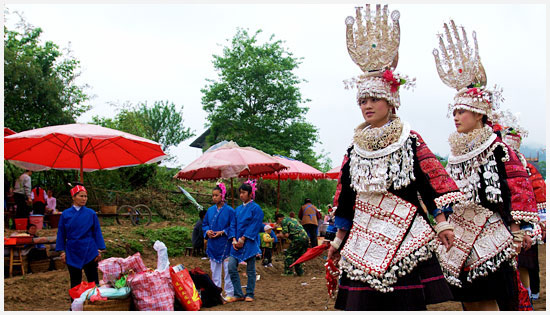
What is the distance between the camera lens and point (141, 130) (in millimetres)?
20141

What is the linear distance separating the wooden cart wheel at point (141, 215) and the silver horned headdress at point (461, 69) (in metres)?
11.5

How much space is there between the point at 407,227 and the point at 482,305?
4.67 feet

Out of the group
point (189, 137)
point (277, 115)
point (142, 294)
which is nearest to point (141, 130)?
point (277, 115)

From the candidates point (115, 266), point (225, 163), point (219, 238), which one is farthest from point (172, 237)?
point (115, 266)

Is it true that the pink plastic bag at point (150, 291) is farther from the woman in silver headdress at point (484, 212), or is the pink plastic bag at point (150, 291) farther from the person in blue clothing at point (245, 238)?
the woman in silver headdress at point (484, 212)

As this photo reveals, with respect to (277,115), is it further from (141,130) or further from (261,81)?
(141,130)

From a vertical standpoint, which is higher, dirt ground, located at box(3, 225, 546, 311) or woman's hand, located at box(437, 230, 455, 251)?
woman's hand, located at box(437, 230, 455, 251)

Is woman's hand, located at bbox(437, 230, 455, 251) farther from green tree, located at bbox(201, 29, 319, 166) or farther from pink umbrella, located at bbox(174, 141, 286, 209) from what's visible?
green tree, located at bbox(201, 29, 319, 166)

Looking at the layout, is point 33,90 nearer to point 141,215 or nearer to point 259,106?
point 141,215

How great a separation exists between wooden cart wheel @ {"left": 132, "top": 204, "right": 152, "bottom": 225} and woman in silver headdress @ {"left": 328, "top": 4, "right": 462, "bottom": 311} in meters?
11.9

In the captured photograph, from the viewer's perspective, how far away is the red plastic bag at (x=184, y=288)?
20.8 ft

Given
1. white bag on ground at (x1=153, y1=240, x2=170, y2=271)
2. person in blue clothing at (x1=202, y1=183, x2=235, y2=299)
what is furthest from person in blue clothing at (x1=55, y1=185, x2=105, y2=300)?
person in blue clothing at (x1=202, y1=183, x2=235, y2=299)

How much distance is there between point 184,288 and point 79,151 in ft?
9.86

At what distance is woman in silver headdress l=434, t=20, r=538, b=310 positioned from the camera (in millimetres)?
4152
